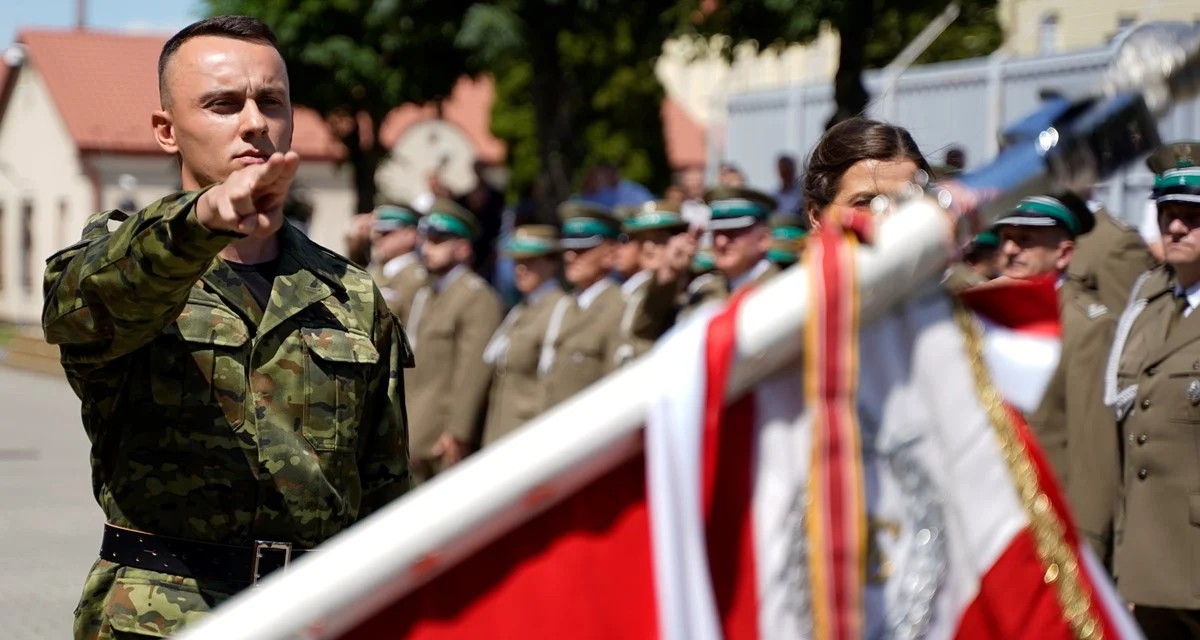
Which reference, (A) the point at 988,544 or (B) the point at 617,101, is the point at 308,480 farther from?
(B) the point at 617,101

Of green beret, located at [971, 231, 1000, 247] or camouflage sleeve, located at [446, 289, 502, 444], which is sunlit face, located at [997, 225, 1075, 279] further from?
camouflage sleeve, located at [446, 289, 502, 444]

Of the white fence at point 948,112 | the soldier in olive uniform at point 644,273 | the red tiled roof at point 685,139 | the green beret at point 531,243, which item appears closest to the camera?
the soldier in olive uniform at point 644,273

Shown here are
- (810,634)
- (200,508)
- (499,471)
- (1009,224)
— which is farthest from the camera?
(1009,224)

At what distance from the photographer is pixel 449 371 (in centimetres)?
1033

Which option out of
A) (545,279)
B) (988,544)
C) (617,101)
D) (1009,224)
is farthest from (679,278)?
(617,101)

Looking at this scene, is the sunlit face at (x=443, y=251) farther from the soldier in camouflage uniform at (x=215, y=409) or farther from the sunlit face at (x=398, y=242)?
the soldier in camouflage uniform at (x=215, y=409)

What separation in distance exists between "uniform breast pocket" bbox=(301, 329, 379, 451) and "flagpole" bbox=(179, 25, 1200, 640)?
1.22 m

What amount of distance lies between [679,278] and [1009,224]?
2.51m

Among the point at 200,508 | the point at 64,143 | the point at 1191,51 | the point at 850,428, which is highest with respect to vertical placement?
the point at 1191,51

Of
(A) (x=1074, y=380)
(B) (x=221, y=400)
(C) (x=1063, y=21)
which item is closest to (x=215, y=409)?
(B) (x=221, y=400)

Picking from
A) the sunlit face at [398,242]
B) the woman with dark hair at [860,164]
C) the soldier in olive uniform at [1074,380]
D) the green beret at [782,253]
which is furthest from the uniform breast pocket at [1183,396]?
the sunlit face at [398,242]

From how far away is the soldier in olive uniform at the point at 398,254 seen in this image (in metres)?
10.9

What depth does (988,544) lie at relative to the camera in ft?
6.37

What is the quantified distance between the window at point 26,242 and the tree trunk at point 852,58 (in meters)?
37.5
